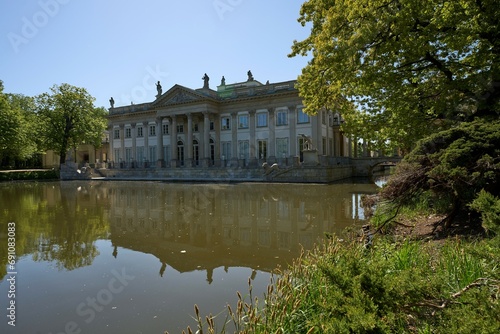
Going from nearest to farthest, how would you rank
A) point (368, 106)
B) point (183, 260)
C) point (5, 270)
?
point (5, 270), point (183, 260), point (368, 106)

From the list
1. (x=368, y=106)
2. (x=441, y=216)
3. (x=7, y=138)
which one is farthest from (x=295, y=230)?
(x=7, y=138)

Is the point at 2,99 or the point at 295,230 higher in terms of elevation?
the point at 2,99

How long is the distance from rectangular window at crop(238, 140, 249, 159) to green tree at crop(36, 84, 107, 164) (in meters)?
21.1

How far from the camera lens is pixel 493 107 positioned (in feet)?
30.0

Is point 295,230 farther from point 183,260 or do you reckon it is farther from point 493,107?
point 493,107

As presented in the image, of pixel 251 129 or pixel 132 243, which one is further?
pixel 251 129

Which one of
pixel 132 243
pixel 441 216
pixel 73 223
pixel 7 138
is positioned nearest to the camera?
pixel 441 216

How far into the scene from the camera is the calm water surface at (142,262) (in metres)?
4.24

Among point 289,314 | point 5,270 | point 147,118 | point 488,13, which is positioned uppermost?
point 147,118

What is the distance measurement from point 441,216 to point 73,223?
10495 millimetres

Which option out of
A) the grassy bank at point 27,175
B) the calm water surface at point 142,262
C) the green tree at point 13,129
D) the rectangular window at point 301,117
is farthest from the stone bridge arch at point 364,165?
the green tree at point 13,129

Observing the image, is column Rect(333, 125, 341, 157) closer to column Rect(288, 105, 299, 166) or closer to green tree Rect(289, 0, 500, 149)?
column Rect(288, 105, 299, 166)

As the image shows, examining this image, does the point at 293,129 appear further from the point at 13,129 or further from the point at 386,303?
the point at 386,303

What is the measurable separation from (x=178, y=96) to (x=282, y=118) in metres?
13.8
